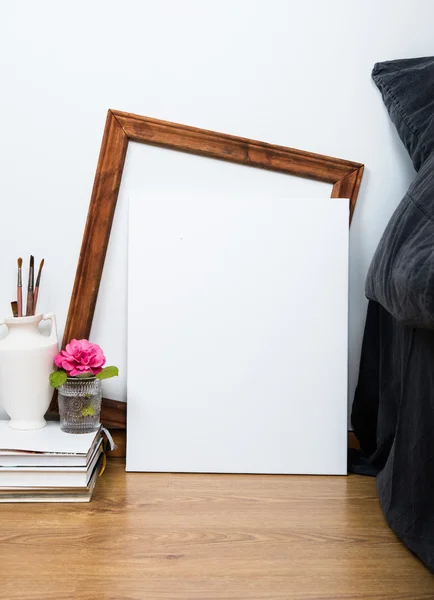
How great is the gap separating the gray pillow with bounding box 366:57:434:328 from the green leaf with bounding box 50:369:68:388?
637 mm

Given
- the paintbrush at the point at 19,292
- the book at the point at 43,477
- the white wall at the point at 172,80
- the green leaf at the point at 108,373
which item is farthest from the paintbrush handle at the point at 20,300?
the book at the point at 43,477

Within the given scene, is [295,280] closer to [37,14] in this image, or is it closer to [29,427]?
[29,427]

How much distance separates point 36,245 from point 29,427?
15.9 inches

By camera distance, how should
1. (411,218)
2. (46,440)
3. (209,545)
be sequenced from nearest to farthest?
1. (209,545)
2. (411,218)
3. (46,440)

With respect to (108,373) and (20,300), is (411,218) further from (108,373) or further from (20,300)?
(20,300)

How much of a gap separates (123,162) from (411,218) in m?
0.64

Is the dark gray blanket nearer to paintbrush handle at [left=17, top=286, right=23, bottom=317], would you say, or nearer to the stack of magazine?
the stack of magazine

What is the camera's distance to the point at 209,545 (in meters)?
0.97

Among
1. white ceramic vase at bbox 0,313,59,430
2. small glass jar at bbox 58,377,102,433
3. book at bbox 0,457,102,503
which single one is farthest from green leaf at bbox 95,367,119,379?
book at bbox 0,457,102,503

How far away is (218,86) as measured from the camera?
1356 mm

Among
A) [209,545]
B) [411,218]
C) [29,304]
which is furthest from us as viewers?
[29,304]

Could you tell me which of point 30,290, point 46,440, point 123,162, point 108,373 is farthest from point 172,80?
point 46,440

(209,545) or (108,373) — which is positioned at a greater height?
(108,373)

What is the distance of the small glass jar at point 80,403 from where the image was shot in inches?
49.5
